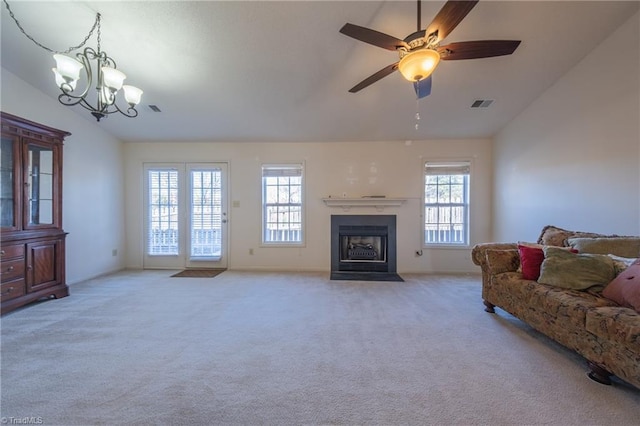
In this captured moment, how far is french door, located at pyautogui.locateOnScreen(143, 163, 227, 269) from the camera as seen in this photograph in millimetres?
4934

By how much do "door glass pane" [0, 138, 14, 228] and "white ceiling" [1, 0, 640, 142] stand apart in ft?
3.52

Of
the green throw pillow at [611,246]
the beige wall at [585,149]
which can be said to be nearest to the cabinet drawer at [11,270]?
the green throw pillow at [611,246]

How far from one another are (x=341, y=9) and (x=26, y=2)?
297 cm

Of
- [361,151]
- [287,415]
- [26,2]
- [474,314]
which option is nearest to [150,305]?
[287,415]

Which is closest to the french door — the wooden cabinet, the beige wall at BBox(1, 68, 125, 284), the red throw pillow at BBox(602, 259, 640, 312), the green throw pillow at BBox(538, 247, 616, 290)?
the beige wall at BBox(1, 68, 125, 284)

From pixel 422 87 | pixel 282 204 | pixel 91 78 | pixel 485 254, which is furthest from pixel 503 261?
pixel 91 78

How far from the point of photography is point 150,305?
3.01 m

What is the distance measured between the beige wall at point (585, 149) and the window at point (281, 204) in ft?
12.0

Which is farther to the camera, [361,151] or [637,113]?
[361,151]

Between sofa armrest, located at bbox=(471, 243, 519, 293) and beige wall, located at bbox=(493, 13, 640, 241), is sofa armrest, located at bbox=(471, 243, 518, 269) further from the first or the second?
beige wall, located at bbox=(493, 13, 640, 241)

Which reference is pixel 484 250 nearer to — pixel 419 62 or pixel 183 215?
pixel 419 62

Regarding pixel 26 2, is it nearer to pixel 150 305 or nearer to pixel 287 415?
pixel 150 305

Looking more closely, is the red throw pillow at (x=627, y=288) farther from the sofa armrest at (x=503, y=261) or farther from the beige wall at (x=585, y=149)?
the beige wall at (x=585, y=149)

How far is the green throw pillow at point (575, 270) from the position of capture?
2.05 metres
